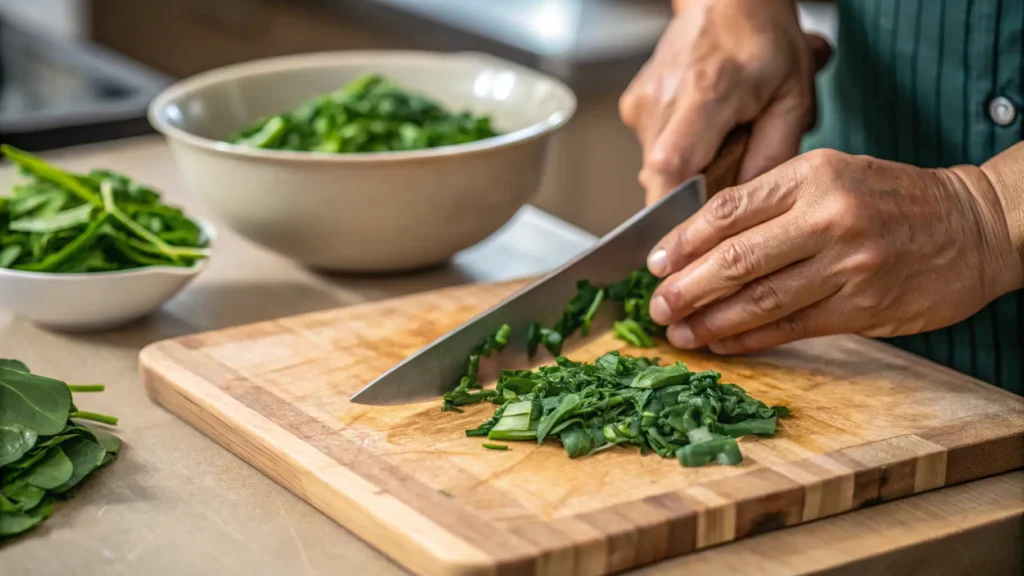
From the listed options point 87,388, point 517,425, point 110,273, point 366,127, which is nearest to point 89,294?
point 110,273

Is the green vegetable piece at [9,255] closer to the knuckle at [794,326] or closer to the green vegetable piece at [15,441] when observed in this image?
the green vegetable piece at [15,441]

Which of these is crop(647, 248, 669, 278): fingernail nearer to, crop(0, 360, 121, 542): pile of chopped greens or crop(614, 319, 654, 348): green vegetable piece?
crop(614, 319, 654, 348): green vegetable piece

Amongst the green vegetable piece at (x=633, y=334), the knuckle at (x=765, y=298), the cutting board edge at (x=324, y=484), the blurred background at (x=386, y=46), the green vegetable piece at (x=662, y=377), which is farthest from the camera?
the blurred background at (x=386, y=46)

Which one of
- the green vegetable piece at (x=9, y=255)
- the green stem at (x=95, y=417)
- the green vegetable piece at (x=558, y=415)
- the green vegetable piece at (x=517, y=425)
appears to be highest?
the green vegetable piece at (x=9, y=255)

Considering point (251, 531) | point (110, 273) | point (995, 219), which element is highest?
point (995, 219)

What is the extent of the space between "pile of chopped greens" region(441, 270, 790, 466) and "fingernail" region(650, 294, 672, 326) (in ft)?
0.23

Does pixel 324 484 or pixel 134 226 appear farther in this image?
pixel 134 226

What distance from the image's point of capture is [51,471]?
0.97 m

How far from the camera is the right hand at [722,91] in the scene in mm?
1354

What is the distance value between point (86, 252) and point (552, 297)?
0.54 m

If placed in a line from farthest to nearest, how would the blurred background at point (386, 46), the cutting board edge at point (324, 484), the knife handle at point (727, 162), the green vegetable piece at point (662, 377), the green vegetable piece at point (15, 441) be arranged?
1. the blurred background at point (386, 46)
2. the knife handle at point (727, 162)
3. the green vegetable piece at point (662, 377)
4. the green vegetable piece at point (15, 441)
5. the cutting board edge at point (324, 484)

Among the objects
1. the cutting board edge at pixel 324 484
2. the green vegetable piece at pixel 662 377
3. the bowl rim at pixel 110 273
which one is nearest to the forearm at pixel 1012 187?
the green vegetable piece at pixel 662 377

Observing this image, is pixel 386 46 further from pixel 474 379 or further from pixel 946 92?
pixel 474 379

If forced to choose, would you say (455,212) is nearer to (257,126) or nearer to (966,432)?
(257,126)
